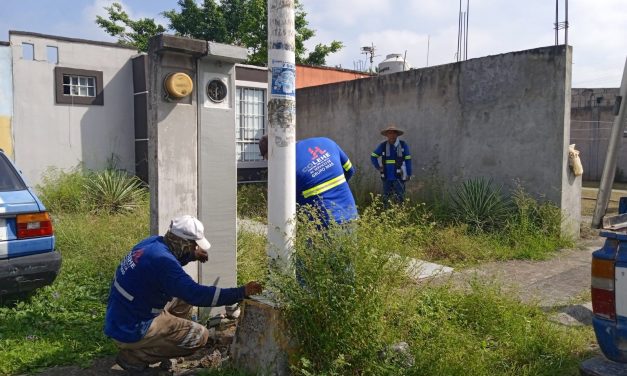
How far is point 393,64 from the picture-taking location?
44.4ft

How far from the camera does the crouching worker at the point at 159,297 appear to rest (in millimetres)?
3334

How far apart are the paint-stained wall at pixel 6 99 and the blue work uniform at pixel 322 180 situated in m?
8.26

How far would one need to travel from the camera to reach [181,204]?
14.1 ft

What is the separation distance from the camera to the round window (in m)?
4.45

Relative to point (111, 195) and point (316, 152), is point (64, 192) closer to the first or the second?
point (111, 195)

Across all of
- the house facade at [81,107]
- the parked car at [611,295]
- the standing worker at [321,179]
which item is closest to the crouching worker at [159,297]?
the standing worker at [321,179]

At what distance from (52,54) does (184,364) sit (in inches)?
360

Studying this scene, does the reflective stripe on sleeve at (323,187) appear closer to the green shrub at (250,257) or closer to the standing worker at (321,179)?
the standing worker at (321,179)

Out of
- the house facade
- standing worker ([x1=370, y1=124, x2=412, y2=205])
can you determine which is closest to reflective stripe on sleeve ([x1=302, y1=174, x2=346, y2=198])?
standing worker ([x1=370, y1=124, x2=412, y2=205])

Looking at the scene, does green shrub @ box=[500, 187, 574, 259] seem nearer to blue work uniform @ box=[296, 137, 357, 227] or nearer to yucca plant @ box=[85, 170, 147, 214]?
blue work uniform @ box=[296, 137, 357, 227]

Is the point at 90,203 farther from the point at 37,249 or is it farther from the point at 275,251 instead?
the point at 275,251

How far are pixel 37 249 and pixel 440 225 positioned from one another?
5.70m

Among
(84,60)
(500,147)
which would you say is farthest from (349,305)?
(84,60)

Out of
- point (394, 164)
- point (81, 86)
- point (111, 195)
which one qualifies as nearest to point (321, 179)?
point (394, 164)
